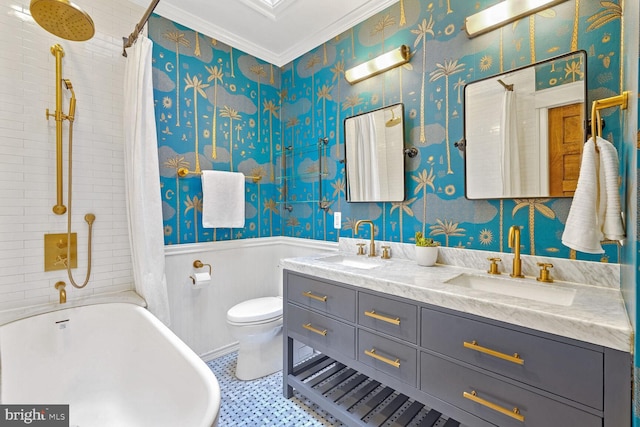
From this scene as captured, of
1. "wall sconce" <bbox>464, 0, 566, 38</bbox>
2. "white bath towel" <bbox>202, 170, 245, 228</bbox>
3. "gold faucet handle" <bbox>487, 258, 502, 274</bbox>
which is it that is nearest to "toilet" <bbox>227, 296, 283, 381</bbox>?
"white bath towel" <bbox>202, 170, 245, 228</bbox>

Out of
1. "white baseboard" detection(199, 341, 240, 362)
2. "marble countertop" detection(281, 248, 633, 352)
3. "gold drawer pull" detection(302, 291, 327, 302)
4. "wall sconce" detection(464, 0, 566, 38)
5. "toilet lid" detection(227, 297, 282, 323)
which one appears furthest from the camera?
"white baseboard" detection(199, 341, 240, 362)

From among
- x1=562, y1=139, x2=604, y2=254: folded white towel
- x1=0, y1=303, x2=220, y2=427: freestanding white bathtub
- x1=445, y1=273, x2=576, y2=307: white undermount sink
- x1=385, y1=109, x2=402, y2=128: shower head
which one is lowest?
x1=0, y1=303, x2=220, y2=427: freestanding white bathtub

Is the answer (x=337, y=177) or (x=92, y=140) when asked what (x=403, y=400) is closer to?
(x=337, y=177)

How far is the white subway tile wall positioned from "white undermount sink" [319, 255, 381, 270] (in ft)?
4.65

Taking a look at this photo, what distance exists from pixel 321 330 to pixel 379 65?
176cm

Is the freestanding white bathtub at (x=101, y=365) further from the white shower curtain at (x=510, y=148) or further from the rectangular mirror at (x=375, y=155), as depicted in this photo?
the white shower curtain at (x=510, y=148)

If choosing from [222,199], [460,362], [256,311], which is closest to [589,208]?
[460,362]

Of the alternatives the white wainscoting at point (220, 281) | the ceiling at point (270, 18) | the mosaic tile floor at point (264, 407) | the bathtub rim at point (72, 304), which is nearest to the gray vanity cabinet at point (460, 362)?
the mosaic tile floor at point (264, 407)

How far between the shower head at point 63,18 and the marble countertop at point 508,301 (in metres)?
1.58

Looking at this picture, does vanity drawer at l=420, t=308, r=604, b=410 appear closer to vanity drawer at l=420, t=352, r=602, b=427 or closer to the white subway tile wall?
vanity drawer at l=420, t=352, r=602, b=427

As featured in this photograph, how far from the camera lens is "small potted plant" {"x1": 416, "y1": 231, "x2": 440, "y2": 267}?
1.64 meters

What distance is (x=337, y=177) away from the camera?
90.5 inches

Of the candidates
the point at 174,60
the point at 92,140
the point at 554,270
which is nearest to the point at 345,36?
the point at 174,60

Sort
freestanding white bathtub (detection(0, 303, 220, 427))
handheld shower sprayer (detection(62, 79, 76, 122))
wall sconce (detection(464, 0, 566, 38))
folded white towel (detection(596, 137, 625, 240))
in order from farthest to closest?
handheld shower sprayer (detection(62, 79, 76, 122)) → wall sconce (detection(464, 0, 566, 38)) → freestanding white bathtub (detection(0, 303, 220, 427)) → folded white towel (detection(596, 137, 625, 240))
